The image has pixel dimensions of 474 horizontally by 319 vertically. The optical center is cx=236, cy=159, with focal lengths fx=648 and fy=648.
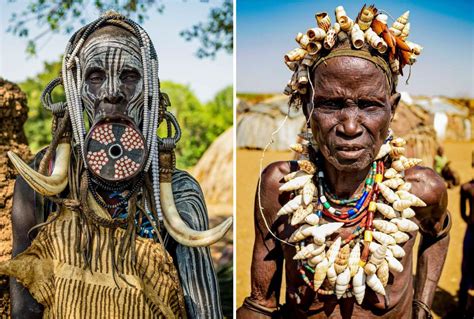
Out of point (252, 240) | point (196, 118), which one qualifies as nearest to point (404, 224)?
point (252, 240)

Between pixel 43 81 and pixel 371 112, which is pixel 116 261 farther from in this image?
pixel 43 81

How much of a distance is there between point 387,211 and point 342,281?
326 mm

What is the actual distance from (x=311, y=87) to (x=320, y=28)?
8.9 inches

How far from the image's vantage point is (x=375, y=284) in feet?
8.25

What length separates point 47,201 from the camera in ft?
9.35

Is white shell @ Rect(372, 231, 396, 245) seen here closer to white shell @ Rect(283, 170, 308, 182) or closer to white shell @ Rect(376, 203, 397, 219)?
white shell @ Rect(376, 203, 397, 219)

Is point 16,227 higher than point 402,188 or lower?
lower

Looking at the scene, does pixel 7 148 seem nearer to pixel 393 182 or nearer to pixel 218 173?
pixel 393 182

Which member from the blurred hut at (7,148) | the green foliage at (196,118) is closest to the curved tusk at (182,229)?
the blurred hut at (7,148)

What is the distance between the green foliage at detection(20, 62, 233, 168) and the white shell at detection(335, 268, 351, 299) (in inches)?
360

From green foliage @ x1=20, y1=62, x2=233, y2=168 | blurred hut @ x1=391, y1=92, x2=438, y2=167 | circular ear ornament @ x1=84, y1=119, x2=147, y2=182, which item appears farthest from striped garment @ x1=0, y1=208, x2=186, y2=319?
green foliage @ x1=20, y1=62, x2=233, y2=168

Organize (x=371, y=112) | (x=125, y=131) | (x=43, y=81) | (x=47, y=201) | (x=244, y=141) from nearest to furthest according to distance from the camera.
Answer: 1. (x=371, y=112)
2. (x=125, y=131)
3. (x=47, y=201)
4. (x=43, y=81)
5. (x=244, y=141)

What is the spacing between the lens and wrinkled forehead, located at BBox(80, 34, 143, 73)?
266cm

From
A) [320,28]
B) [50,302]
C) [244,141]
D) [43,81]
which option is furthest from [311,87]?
[244,141]
